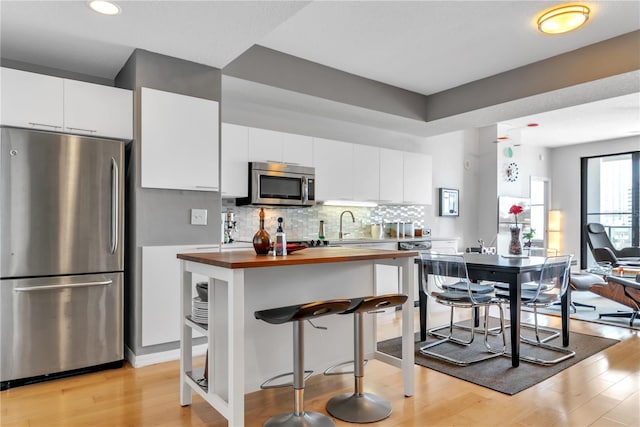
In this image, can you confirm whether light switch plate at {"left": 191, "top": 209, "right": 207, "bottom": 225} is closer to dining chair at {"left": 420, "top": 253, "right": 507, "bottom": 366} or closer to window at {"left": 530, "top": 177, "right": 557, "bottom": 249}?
dining chair at {"left": 420, "top": 253, "right": 507, "bottom": 366}

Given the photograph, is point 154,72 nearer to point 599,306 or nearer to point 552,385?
point 552,385

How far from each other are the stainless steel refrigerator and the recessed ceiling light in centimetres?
91

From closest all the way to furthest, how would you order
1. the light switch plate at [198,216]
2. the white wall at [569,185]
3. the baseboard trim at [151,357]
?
the baseboard trim at [151,357] → the light switch plate at [198,216] → the white wall at [569,185]

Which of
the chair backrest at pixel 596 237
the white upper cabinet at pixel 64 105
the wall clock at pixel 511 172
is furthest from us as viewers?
the wall clock at pixel 511 172

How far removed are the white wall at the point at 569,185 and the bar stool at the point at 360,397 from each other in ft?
27.0

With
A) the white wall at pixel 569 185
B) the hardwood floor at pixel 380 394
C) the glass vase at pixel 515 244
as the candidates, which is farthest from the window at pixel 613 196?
the hardwood floor at pixel 380 394

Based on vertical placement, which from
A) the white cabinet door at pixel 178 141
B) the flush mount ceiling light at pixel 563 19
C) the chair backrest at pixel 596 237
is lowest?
the chair backrest at pixel 596 237

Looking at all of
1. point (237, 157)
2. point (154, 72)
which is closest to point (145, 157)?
point (154, 72)

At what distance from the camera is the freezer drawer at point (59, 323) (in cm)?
280

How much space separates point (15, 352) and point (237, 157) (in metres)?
2.44

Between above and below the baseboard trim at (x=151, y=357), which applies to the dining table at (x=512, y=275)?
above

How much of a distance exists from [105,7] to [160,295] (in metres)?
2.09

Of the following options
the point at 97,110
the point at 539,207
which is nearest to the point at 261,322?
the point at 97,110

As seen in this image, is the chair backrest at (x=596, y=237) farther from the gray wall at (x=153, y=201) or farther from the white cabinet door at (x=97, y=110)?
the white cabinet door at (x=97, y=110)
